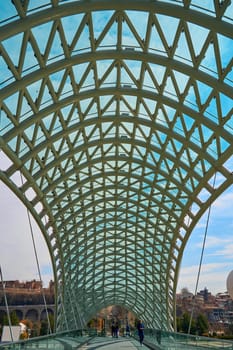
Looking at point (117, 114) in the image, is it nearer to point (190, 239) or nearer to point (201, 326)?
point (190, 239)

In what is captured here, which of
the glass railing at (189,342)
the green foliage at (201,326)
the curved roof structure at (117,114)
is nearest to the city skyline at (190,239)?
the curved roof structure at (117,114)

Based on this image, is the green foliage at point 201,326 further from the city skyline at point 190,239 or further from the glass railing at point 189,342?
the glass railing at point 189,342

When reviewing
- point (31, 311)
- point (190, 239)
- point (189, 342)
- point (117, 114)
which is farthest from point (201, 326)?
point (31, 311)

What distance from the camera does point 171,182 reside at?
38.8 metres

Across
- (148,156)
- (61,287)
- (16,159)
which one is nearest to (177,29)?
(16,159)

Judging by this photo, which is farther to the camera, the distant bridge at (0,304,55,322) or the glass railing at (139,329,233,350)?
the distant bridge at (0,304,55,322)

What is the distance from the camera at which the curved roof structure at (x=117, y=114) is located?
66.7 ft

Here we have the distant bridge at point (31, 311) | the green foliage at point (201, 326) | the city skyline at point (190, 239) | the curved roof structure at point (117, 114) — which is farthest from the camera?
the distant bridge at point (31, 311)

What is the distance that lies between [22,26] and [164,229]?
37440 mm

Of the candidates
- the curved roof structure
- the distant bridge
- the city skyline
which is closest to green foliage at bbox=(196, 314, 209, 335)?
the curved roof structure

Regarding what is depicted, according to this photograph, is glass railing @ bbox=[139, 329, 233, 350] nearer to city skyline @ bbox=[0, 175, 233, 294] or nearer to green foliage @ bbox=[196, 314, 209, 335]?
city skyline @ bbox=[0, 175, 233, 294]

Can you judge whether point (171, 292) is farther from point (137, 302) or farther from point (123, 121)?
point (123, 121)

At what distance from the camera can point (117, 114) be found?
3191 centimetres

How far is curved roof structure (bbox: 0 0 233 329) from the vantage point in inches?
801
